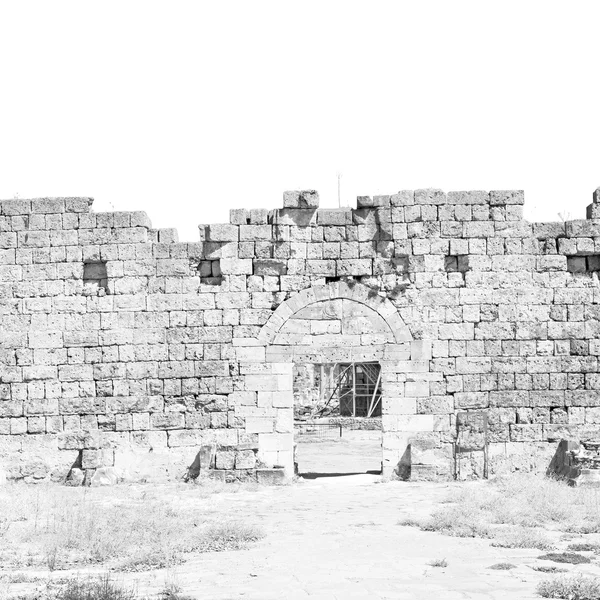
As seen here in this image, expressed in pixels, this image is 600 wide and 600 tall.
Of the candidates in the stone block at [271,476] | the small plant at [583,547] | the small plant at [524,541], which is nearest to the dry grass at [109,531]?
the stone block at [271,476]

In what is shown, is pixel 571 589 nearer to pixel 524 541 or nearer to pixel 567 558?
pixel 567 558

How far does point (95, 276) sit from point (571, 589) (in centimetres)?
937

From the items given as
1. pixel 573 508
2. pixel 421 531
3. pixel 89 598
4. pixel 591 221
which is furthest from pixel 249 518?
pixel 591 221

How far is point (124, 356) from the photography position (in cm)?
1375

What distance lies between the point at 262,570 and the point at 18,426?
7.37 m

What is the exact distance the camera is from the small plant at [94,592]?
618 centimetres

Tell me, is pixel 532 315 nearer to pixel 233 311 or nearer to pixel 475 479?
pixel 475 479

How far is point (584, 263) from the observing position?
45.2ft

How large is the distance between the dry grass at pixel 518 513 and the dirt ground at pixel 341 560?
216mm

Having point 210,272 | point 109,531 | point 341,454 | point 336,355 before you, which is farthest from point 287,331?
point 341,454

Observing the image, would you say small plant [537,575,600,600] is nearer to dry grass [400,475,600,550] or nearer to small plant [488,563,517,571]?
small plant [488,563,517,571]

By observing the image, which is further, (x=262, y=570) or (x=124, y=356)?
(x=124, y=356)

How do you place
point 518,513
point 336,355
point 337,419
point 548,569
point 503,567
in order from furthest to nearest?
point 337,419
point 336,355
point 518,513
point 503,567
point 548,569

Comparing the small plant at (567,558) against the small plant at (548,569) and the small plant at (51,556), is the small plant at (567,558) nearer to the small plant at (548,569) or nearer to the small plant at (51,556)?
the small plant at (548,569)
